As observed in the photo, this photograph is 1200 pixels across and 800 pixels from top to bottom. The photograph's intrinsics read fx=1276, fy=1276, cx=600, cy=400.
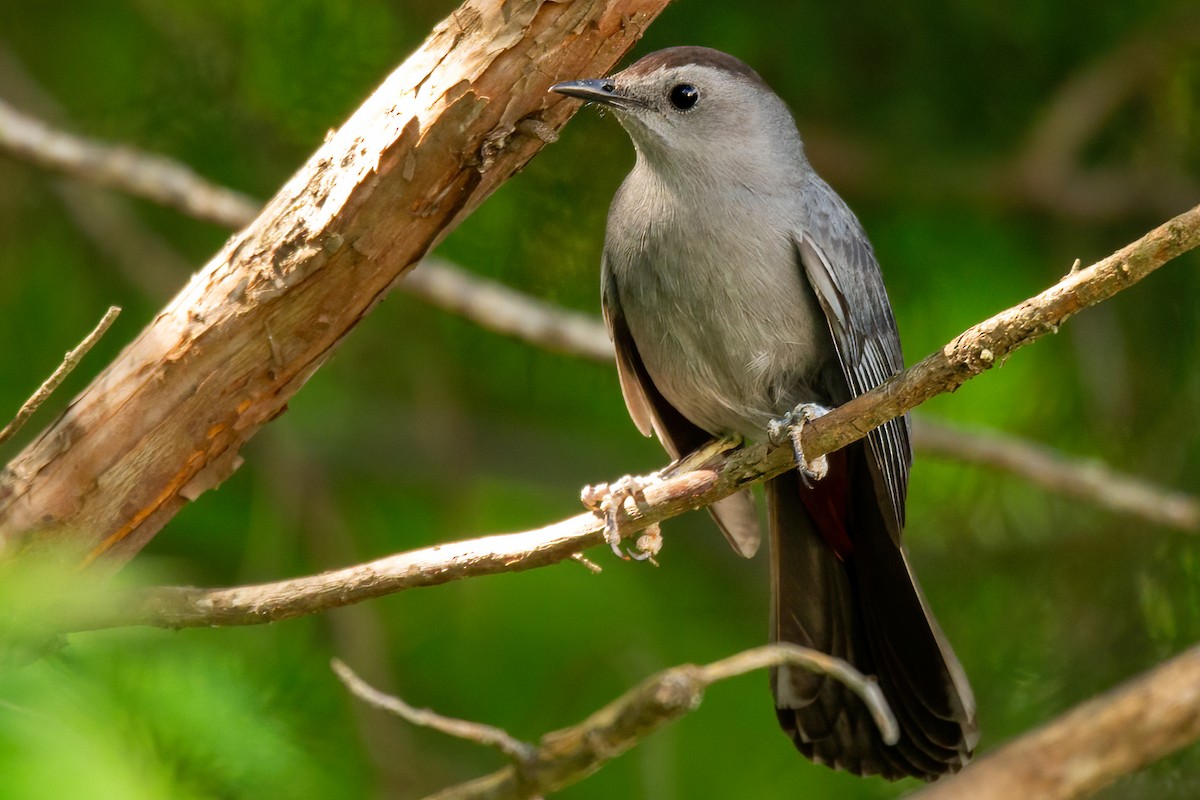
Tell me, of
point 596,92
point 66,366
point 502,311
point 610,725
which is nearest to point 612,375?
point 502,311

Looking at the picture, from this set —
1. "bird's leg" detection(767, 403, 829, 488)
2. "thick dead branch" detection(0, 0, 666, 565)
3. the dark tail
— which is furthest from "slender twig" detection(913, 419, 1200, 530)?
"thick dead branch" detection(0, 0, 666, 565)

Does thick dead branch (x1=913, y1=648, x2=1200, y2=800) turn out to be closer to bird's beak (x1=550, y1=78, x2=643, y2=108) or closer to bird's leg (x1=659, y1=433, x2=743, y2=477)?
bird's leg (x1=659, y1=433, x2=743, y2=477)

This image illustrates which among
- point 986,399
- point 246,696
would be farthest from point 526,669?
point 246,696

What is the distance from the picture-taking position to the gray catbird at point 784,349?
3115 millimetres

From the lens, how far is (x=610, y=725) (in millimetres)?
2340

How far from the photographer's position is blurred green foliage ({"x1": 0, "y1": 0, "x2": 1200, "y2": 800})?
4395 mm

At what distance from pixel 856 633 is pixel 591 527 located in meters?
1.24

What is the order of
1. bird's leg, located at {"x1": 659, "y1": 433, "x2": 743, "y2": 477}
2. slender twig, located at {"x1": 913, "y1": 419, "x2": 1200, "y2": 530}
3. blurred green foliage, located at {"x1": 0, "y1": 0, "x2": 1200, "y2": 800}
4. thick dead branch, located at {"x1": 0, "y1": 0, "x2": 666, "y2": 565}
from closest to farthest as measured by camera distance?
thick dead branch, located at {"x1": 0, "y1": 0, "x2": 666, "y2": 565} < bird's leg, located at {"x1": 659, "y1": 433, "x2": 743, "y2": 477} < slender twig, located at {"x1": 913, "y1": 419, "x2": 1200, "y2": 530} < blurred green foliage, located at {"x1": 0, "y1": 0, "x2": 1200, "y2": 800}

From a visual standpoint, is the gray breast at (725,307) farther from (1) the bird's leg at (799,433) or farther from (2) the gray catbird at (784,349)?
(1) the bird's leg at (799,433)

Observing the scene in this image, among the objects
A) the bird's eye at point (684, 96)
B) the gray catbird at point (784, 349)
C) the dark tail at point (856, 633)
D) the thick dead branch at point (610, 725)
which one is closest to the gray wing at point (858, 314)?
the gray catbird at point (784, 349)

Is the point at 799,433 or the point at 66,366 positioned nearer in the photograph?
the point at 66,366

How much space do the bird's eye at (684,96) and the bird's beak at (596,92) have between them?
172mm

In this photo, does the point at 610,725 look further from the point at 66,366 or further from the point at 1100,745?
the point at 1100,745

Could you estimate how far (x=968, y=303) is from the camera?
4574 millimetres
